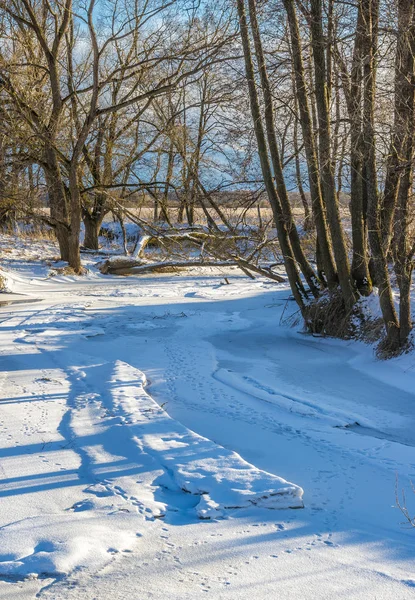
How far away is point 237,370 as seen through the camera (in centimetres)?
838

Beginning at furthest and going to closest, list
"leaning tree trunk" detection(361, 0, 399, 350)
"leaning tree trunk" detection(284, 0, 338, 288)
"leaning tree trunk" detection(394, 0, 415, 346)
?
"leaning tree trunk" detection(284, 0, 338, 288), "leaning tree trunk" detection(361, 0, 399, 350), "leaning tree trunk" detection(394, 0, 415, 346)

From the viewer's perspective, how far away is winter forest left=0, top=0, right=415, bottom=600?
3.31 m

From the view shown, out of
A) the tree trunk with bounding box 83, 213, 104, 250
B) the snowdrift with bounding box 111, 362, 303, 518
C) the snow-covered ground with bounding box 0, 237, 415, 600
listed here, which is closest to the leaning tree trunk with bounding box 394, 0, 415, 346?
the snow-covered ground with bounding box 0, 237, 415, 600

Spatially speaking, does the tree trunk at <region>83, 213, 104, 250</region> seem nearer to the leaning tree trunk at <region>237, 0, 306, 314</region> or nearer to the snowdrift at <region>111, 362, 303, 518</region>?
the leaning tree trunk at <region>237, 0, 306, 314</region>

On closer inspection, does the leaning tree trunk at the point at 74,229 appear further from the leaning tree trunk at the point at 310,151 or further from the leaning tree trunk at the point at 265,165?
the leaning tree trunk at the point at 310,151

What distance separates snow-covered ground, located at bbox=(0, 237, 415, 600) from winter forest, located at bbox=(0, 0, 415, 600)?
0.02m

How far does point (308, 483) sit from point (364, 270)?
632cm

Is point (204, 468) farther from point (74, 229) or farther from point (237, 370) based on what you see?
point (74, 229)

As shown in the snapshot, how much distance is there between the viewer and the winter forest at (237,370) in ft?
10.9

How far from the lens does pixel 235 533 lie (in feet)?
11.7

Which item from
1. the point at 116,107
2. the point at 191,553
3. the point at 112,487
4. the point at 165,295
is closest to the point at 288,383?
the point at 112,487

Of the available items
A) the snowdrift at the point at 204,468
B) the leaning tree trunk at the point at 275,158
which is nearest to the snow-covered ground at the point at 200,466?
the snowdrift at the point at 204,468

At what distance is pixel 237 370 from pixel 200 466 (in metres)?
3.86

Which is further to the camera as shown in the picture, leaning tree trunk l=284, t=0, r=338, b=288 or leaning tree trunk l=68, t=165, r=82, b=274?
leaning tree trunk l=68, t=165, r=82, b=274
